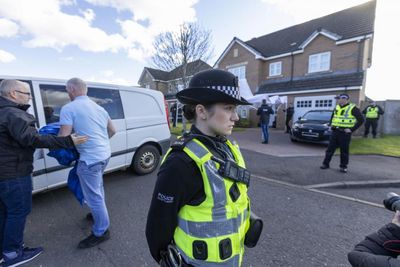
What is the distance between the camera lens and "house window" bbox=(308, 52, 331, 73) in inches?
589

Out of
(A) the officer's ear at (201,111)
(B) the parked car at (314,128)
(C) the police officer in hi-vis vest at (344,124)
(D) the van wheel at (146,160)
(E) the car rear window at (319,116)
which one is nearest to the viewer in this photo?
(A) the officer's ear at (201,111)

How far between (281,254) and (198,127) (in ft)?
6.84

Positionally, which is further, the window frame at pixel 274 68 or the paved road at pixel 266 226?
the window frame at pixel 274 68

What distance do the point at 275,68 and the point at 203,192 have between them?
19.4 m

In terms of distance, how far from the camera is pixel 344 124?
4898mm

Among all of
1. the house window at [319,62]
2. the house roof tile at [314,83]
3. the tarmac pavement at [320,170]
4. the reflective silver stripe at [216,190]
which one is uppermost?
the house window at [319,62]

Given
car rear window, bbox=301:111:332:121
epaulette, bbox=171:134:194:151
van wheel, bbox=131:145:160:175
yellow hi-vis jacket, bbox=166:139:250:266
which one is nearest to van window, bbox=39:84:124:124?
van wheel, bbox=131:145:160:175

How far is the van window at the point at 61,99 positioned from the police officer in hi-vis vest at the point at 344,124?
5.12 meters

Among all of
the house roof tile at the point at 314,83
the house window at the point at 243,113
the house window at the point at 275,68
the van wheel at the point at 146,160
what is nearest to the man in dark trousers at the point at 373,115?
the house roof tile at the point at 314,83

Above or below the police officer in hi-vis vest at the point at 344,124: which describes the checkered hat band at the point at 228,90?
above

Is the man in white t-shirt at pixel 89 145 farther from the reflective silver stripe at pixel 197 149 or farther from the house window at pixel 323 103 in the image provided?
the house window at pixel 323 103

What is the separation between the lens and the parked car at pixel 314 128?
26.6 ft

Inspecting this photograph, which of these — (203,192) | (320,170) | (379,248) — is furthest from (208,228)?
(320,170)

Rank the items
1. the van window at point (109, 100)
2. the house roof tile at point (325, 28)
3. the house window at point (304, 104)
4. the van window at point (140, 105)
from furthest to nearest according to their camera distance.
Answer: the house window at point (304, 104) < the house roof tile at point (325, 28) < the van window at point (140, 105) < the van window at point (109, 100)
